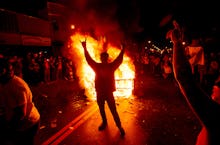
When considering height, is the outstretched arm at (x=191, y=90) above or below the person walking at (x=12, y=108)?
above

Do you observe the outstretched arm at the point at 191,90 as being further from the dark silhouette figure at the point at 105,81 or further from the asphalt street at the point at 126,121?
the dark silhouette figure at the point at 105,81

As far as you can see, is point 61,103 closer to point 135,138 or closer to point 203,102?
point 135,138

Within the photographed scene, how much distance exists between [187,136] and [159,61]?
1135 centimetres

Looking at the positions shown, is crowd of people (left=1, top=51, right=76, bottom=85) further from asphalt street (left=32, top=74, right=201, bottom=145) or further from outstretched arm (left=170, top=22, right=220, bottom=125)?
outstretched arm (left=170, top=22, right=220, bottom=125)

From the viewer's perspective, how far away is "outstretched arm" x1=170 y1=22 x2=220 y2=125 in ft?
3.87

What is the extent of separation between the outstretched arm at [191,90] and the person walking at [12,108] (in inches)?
97.1

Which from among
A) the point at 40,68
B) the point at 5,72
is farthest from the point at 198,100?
the point at 40,68

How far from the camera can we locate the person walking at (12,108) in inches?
123

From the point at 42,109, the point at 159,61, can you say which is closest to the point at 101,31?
the point at 159,61

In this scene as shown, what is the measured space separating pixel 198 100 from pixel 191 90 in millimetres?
79

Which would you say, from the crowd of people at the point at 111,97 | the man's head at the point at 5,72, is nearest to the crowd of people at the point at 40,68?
the crowd of people at the point at 111,97

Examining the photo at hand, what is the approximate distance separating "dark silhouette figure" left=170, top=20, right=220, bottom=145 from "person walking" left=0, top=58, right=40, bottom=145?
2.48 metres

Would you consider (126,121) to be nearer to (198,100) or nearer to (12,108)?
(12,108)

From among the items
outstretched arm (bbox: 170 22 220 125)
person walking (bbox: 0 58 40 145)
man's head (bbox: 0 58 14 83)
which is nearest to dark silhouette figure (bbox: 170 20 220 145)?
outstretched arm (bbox: 170 22 220 125)
